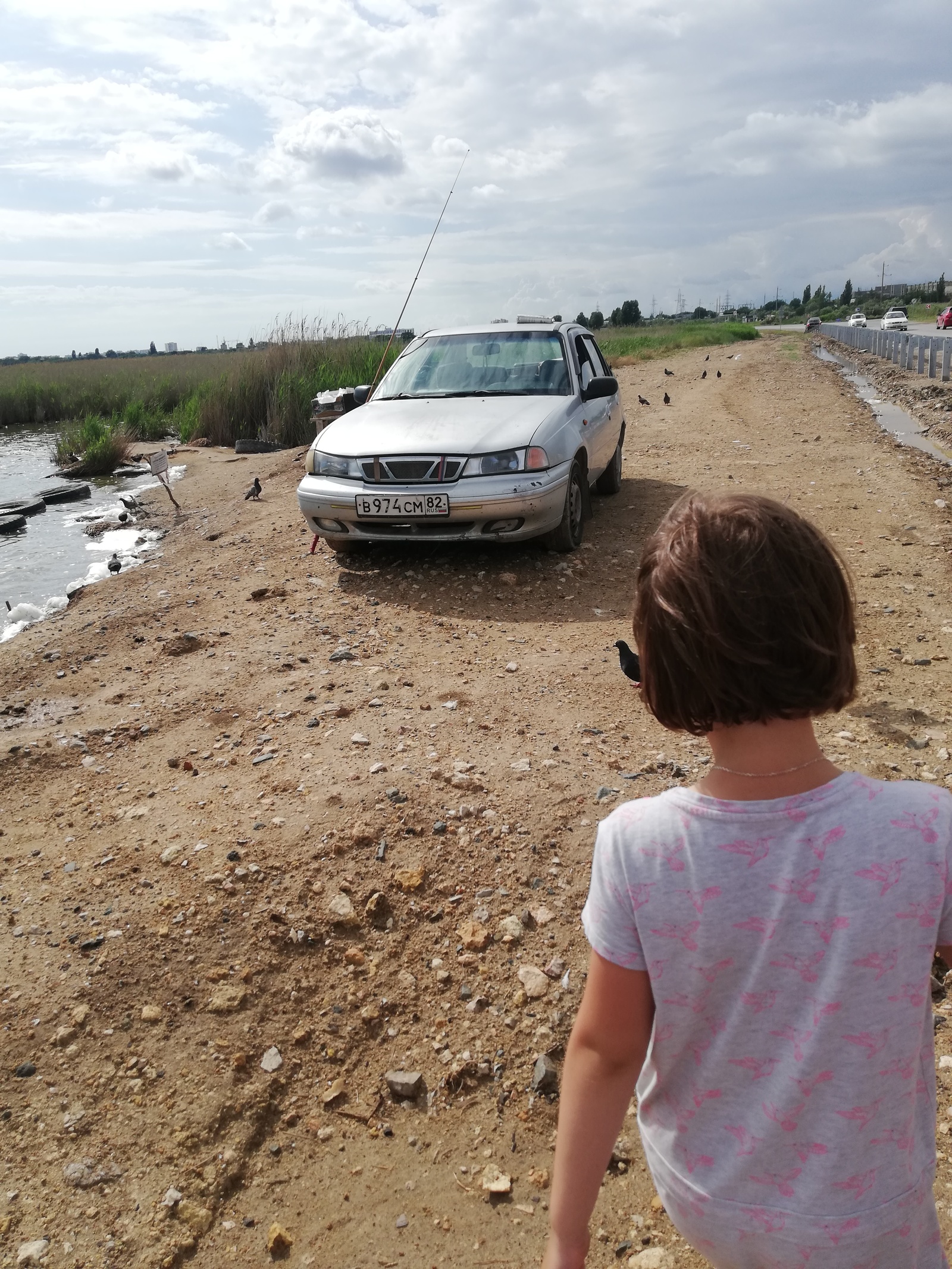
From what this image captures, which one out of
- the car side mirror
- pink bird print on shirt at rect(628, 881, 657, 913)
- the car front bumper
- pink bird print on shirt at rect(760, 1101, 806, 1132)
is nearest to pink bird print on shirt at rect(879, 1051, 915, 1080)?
pink bird print on shirt at rect(760, 1101, 806, 1132)

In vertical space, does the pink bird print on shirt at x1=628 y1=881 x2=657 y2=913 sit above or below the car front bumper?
above

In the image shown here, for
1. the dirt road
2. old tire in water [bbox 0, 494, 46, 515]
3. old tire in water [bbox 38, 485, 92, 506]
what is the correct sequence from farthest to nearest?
old tire in water [bbox 38, 485, 92, 506]
old tire in water [bbox 0, 494, 46, 515]
the dirt road

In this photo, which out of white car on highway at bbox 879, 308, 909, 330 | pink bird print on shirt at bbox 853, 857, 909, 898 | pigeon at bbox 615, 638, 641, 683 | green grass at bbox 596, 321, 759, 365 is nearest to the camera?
pink bird print on shirt at bbox 853, 857, 909, 898

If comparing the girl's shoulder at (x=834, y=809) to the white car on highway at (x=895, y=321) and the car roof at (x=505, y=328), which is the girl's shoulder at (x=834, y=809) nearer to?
the car roof at (x=505, y=328)

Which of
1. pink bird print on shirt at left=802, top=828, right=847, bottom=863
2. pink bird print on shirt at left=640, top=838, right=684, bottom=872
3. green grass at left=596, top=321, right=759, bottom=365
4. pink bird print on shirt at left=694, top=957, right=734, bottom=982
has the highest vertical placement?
green grass at left=596, top=321, right=759, bottom=365

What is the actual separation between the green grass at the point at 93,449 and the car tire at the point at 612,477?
1140 centimetres

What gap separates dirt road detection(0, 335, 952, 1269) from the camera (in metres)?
2.18

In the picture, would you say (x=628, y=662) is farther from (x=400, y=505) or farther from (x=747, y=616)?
(x=400, y=505)

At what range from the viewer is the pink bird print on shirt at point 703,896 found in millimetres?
1048

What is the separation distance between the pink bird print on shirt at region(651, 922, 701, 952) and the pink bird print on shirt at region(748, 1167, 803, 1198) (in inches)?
11.6

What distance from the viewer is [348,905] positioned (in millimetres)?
A: 2949

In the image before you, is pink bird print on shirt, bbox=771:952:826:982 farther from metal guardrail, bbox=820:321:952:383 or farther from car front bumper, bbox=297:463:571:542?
metal guardrail, bbox=820:321:952:383

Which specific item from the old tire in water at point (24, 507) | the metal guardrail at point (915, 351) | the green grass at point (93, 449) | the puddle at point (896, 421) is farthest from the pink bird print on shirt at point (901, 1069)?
the metal guardrail at point (915, 351)

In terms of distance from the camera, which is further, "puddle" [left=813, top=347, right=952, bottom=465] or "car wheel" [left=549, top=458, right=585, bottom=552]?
"puddle" [left=813, top=347, right=952, bottom=465]
